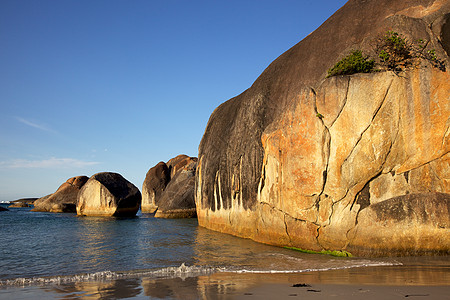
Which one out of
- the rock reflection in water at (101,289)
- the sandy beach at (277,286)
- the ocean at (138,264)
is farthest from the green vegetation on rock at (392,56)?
the rock reflection in water at (101,289)

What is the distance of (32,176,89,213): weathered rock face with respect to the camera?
2125 inches

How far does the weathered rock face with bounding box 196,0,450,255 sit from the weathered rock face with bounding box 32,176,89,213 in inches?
1878

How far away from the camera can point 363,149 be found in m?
10.7

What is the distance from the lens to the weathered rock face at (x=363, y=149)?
399 inches

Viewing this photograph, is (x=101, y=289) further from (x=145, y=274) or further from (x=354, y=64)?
(x=354, y=64)

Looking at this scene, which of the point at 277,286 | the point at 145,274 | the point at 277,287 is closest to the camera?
the point at 277,287

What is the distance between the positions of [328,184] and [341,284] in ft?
14.7

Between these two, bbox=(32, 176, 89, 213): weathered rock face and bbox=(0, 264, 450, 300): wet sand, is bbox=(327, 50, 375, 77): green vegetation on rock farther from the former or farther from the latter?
bbox=(32, 176, 89, 213): weathered rock face

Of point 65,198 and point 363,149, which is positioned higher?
point 363,149

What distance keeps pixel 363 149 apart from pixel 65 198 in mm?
53414

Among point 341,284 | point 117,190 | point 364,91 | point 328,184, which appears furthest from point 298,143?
point 117,190

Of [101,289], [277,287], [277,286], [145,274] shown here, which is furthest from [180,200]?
[277,287]

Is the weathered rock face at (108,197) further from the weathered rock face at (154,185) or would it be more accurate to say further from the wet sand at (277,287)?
the wet sand at (277,287)

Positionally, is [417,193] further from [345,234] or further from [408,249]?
[345,234]
